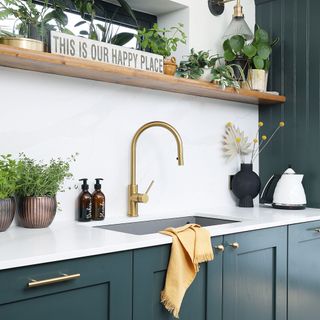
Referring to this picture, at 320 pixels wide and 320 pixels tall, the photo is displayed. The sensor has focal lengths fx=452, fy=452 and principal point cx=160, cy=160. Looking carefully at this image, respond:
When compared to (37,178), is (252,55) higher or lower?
higher

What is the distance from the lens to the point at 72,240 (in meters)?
1.47

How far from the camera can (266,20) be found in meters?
2.86

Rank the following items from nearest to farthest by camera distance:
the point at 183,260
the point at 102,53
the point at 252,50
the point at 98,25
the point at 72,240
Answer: the point at 72,240
the point at 183,260
the point at 102,53
the point at 98,25
the point at 252,50

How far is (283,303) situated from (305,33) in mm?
1541

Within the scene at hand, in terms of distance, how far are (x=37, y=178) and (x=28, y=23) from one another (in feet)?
1.98

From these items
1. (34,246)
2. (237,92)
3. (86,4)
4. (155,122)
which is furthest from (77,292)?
(237,92)

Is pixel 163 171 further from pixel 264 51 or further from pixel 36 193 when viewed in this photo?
pixel 264 51

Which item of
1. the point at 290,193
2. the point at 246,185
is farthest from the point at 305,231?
the point at 246,185

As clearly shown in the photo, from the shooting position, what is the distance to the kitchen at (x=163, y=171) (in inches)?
53.9

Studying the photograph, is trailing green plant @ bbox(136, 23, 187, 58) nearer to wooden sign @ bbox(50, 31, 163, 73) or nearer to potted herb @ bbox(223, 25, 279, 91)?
wooden sign @ bbox(50, 31, 163, 73)

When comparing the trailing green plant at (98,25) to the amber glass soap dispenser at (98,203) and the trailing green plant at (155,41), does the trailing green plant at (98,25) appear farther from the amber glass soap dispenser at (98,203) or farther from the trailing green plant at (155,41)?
the amber glass soap dispenser at (98,203)

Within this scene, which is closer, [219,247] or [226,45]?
[219,247]

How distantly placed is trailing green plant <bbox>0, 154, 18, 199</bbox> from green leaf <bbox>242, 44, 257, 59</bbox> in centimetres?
147

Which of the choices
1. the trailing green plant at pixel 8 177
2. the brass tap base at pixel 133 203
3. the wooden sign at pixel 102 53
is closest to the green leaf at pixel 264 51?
the wooden sign at pixel 102 53
